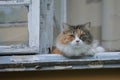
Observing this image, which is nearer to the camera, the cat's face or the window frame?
the cat's face

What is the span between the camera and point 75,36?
310 centimetres

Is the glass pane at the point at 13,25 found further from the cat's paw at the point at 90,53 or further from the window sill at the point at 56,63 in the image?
the cat's paw at the point at 90,53

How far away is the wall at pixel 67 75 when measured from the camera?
3205 millimetres

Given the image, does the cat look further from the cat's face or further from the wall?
the wall

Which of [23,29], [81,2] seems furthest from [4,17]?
[81,2]

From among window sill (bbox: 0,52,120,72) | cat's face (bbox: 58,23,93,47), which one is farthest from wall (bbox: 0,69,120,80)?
cat's face (bbox: 58,23,93,47)

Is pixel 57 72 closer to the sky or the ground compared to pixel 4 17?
closer to the ground

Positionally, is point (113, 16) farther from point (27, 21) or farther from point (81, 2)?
point (27, 21)

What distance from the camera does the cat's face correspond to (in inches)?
121

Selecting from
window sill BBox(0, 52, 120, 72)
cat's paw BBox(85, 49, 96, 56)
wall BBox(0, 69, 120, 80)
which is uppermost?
cat's paw BBox(85, 49, 96, 56)

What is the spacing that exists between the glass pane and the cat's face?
0.90 feet

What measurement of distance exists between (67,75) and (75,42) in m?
0.28

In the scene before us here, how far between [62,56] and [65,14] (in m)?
0.46

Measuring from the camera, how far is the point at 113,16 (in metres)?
3.60
